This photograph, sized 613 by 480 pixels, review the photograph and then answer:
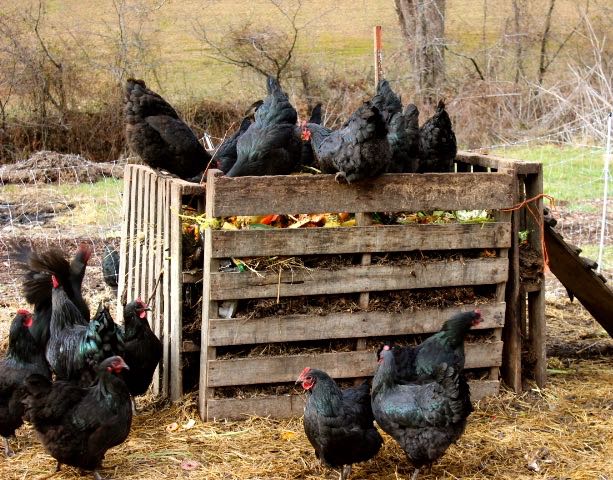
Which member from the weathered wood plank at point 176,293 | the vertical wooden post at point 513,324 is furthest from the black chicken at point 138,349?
the vertical wooden post at point 513,324

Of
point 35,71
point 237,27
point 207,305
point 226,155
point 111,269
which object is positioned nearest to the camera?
point 207,305

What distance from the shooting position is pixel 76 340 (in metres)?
5.68

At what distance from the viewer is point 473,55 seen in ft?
64.1

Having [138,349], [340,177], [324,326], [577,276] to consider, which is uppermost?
[340,177]

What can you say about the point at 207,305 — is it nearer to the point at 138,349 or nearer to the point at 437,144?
the point at 138,349

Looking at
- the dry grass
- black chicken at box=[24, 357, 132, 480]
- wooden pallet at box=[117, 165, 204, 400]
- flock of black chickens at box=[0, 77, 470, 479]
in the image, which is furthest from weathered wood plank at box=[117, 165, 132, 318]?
black chicken at box=[24, 357, 132, 480]

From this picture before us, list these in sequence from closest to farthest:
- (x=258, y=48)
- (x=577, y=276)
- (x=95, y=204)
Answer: (x=577, y=276)
(x=95, y=204)
(x=258, y=48)

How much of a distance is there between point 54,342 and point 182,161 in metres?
1.83

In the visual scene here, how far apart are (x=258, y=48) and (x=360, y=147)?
46.5 feet

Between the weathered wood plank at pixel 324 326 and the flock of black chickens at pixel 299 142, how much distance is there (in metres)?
0.96

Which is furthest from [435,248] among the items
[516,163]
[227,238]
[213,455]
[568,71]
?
[568,71]

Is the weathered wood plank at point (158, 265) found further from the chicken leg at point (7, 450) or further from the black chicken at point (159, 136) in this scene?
the chicken leg at point (7, 450)

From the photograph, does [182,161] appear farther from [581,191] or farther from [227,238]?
[581,191]

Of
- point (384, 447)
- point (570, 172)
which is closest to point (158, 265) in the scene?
point (384, 447)
